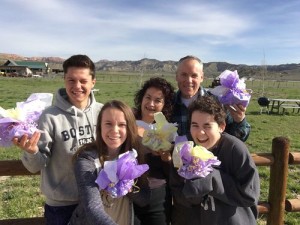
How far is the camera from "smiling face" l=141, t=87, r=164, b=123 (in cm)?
342

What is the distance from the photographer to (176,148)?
101 inches

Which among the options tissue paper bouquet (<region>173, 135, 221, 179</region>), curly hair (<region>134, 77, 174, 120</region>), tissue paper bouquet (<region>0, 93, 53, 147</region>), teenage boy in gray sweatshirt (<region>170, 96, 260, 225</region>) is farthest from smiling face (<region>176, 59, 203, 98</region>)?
tissue paper bouquet (<region>0, 93, 53, 147</region>)

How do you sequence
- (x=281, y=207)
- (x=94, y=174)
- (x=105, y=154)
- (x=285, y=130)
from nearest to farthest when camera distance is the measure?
(x=94, y=174), (x=105, y=154), (x=281, y=207), (x=285, y=130)

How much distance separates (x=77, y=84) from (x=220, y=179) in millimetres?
1358

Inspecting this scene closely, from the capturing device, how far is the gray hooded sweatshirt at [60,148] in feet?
9.19

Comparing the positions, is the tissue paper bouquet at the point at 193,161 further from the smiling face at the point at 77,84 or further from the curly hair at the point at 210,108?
the smiling face at the point at 77,84

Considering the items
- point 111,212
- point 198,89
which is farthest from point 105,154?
point 198,89

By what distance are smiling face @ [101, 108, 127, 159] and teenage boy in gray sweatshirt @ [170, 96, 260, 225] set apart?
49 centimetres

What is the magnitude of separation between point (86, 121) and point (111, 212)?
0.79 meters

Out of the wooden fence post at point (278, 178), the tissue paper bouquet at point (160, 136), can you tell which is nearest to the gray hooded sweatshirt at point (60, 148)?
the tissue paper bouquet at point (160, 136)

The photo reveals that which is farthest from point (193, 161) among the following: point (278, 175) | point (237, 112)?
point (278, 175)

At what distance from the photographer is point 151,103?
3416 millimetres

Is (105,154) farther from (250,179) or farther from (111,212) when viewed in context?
(250,179)

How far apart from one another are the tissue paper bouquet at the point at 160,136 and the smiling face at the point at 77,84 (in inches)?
24.4
